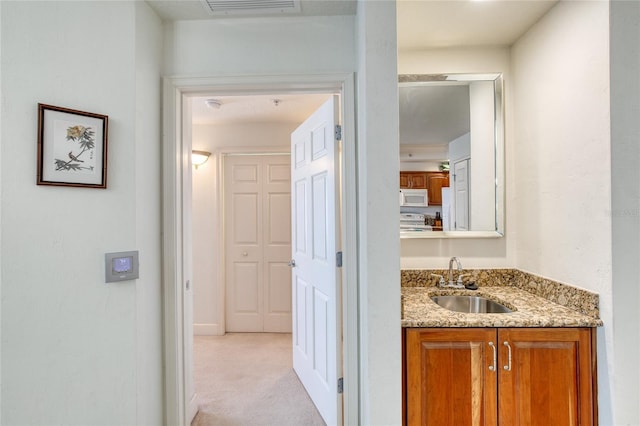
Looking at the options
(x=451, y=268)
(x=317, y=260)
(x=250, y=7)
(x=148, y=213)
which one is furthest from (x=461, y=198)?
(x=148, y=213)

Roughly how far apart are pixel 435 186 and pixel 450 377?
1088 millimetres

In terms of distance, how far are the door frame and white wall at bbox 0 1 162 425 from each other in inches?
4.2

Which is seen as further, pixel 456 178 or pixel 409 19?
pixel 456 178

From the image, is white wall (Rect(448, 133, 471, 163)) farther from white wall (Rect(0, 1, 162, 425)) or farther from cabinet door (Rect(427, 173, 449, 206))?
white wall (Rect(0, 1, 162, 425))

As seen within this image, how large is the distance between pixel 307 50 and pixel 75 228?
54.6 inches

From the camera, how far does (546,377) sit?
1343mm

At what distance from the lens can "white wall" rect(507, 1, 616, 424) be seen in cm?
132

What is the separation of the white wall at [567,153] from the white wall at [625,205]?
0.02 metres

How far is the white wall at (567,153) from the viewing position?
1.32 m

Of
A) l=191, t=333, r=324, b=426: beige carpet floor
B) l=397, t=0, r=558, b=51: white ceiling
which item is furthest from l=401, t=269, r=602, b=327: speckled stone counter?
l=397, t=0, r=558, b=51: white ceiling

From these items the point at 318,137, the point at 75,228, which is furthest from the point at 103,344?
the point at 318,137

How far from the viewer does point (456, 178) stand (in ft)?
6.46

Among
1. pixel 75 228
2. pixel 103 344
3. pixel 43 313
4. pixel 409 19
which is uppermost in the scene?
pixel 409 19

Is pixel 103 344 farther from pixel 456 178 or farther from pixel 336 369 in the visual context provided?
pixel 456 178
